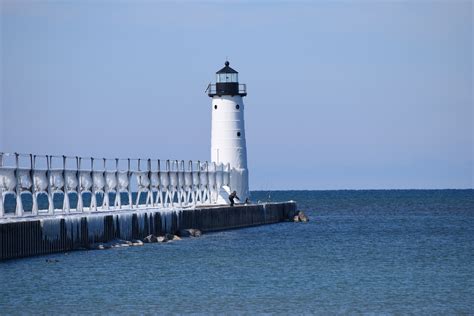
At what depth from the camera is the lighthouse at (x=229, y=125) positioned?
6309cm

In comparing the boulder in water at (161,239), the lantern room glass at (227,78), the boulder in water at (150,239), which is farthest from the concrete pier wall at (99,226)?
the lantern room glass at (227,78)

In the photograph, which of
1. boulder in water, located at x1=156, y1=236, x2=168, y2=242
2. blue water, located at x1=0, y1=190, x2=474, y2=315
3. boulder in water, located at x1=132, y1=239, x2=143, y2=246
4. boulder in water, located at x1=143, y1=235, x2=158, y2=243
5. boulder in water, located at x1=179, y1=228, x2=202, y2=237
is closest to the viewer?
blue water, located at x1=0, y1=190, x2=474, y2=315

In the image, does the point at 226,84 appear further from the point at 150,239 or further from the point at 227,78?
the point at 150,239

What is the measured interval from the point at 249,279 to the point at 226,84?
1123 inches

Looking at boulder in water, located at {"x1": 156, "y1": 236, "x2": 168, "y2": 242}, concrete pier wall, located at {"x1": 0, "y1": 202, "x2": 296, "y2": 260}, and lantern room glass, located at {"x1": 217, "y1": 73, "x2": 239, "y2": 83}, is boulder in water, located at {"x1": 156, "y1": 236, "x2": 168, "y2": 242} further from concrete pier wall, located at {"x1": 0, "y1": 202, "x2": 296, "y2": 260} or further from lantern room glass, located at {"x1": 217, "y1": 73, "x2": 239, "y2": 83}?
lantern room glass, located at {"x1": 217, "y1": 73, "x2": 239, "y2": 83}

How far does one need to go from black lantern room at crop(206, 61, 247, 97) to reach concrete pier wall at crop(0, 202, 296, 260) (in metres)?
6.39

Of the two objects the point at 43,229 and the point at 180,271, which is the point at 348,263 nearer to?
the point at 180,271

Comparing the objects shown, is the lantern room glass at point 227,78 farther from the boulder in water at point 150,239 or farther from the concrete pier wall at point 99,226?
the boulder in water at point 150,239

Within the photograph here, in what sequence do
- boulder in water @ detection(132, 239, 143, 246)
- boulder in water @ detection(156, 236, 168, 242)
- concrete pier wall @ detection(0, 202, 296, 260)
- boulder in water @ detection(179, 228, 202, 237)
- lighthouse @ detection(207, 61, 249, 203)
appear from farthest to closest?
1. lighthouse @ detection(207, 61, 249, 203)
2. boulder in water @ detection(179, 228, 202, 237)
3. boulder in water @ detection(156, 236, 168, 242)
4. boulder in water @ detection(132, 239, 143, 246)
5. concrete pier wall @ detection(0, 202, 296, 260)

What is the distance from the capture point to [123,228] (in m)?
47.0

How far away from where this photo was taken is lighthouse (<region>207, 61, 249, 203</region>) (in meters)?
63.1

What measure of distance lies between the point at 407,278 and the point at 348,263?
5407 mm

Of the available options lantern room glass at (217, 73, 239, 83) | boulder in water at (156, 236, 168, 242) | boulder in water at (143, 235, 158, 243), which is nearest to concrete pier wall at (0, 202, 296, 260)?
boulder in water at (143, 235, 158, 243)

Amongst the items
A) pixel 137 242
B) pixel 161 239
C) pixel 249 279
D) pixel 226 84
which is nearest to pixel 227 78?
pixel 226 84
